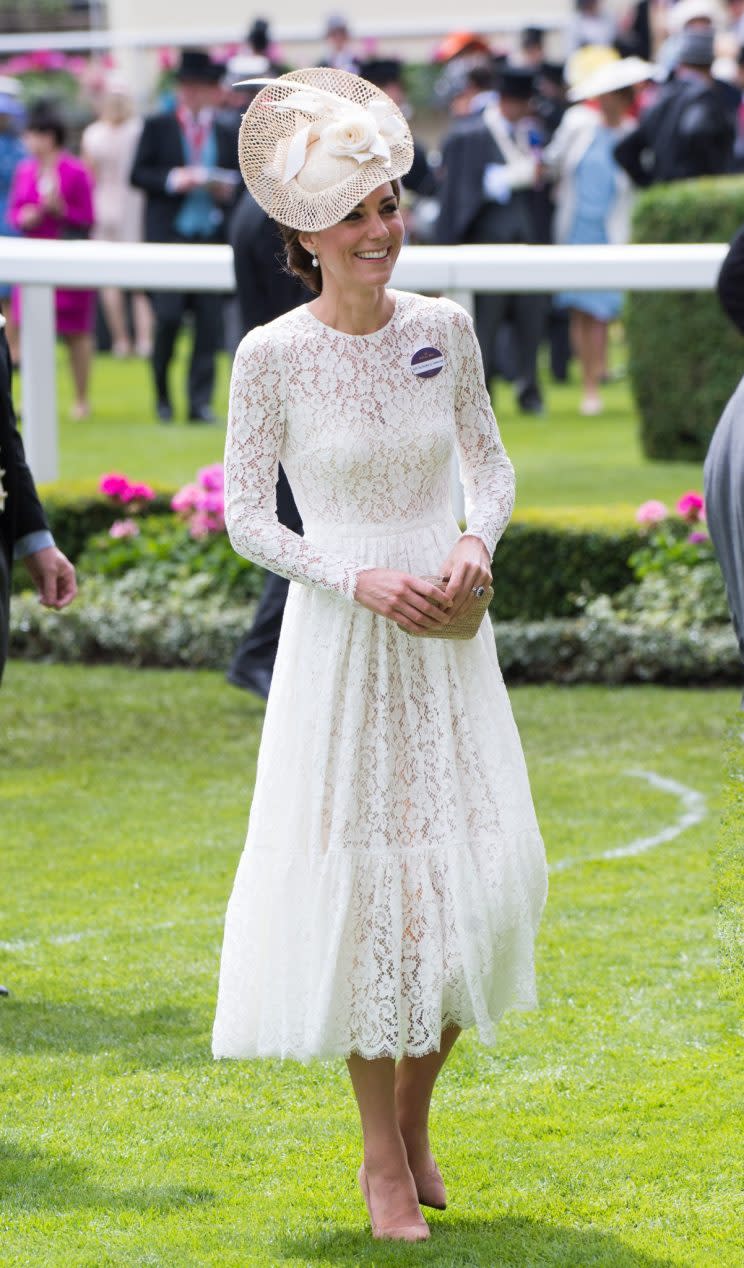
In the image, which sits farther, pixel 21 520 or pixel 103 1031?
pixel 103 1031

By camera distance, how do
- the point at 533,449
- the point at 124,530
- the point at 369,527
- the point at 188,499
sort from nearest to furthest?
the point at 369,527, the point at 188,499, the point at 124,530, the point at 533,449

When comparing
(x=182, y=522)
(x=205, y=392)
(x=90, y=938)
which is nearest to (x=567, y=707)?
(x=182, y=522)

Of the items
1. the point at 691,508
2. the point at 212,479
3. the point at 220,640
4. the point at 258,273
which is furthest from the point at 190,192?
the point at 258,273

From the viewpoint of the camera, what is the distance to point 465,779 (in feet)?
12.8

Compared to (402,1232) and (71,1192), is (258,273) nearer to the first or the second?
(71,1192)

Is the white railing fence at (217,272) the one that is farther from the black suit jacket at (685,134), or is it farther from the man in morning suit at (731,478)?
the black suit jacket at (685,134)

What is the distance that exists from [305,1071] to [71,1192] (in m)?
0.80

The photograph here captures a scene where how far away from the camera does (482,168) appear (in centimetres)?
1452

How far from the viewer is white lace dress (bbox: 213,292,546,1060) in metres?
3.80

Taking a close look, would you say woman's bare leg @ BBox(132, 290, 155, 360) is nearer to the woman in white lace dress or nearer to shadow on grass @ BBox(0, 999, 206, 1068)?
shadow on grass @ BBox(0, 999, 206, 1068)

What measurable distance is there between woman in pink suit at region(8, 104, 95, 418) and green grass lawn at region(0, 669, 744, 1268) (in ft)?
30.1

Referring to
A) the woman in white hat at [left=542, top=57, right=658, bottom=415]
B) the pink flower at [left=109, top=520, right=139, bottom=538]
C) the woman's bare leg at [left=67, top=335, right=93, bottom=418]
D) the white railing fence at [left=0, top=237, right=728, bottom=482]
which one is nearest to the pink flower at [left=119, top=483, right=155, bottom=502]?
the pink flower at [left=109, top=520, right=139, bottom=538]

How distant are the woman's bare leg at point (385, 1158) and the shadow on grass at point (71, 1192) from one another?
→ 368 mm

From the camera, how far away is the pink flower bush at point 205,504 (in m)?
9.31
